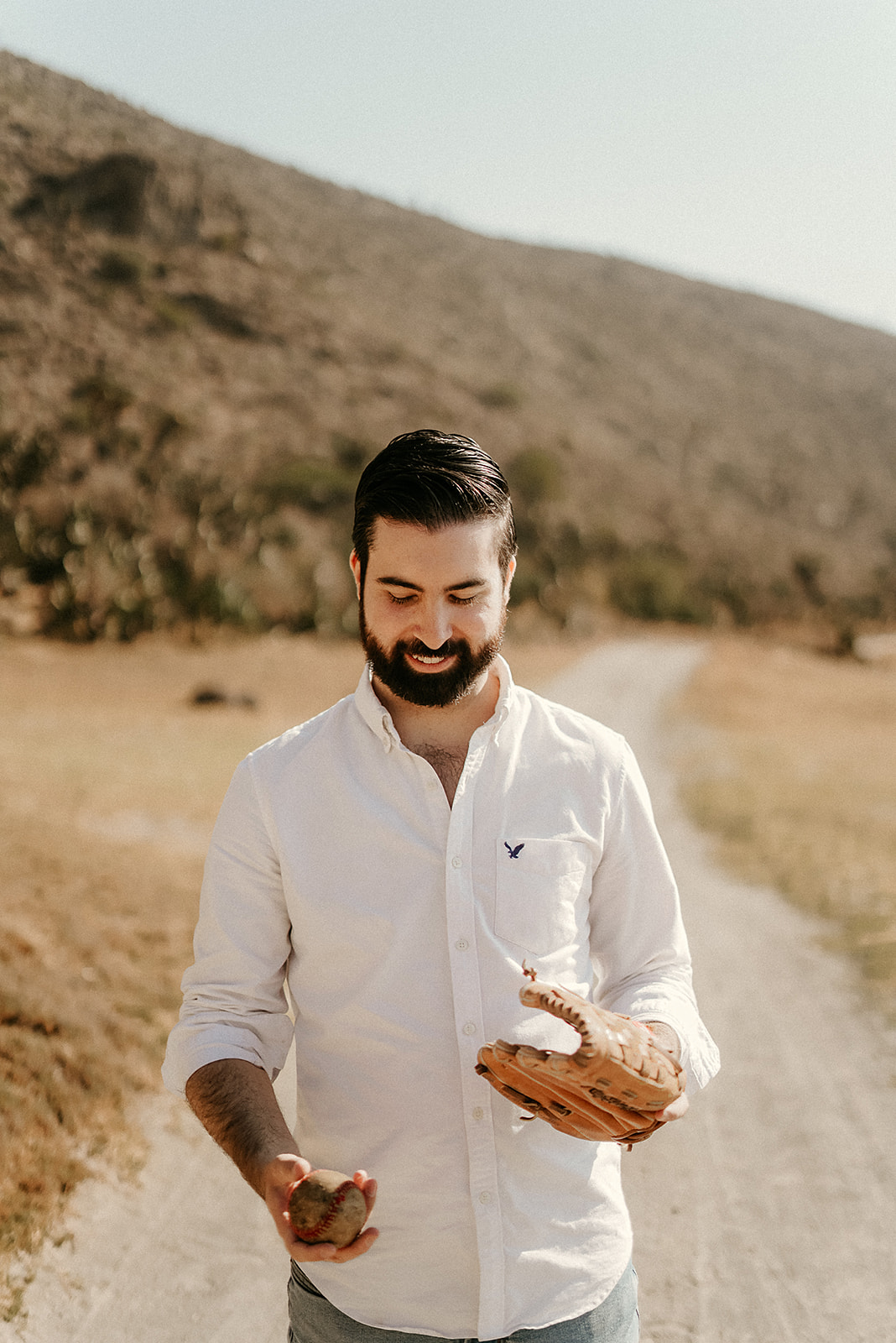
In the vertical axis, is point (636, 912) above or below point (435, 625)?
below

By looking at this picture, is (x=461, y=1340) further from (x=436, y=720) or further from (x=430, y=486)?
(x=430, y=486)

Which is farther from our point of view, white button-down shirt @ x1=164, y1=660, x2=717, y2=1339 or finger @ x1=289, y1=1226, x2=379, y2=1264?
white button-down shirt @ x1=164, y1=660, x2=717, y2=1339

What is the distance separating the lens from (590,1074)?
1586mm

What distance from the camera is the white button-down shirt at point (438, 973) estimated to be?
1736 millimetres

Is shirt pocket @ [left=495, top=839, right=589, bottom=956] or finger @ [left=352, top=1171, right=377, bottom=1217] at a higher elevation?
shirt pocket @ [left=495, top=839, right=589, bottom=956]

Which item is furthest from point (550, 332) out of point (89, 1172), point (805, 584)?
point (89, 1172)

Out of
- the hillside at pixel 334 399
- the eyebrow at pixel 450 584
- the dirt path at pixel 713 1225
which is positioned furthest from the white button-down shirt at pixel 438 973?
the hillside at pixel 334 399

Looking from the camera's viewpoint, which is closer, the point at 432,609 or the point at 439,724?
the point at 432,609

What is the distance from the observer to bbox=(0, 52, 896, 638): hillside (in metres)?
16.9

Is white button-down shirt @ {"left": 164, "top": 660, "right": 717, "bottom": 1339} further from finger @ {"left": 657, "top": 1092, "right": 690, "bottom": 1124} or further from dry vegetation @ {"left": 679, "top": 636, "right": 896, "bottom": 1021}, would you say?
dry vegetation @ {"left": 679, "top": 636, "right": 896, "bottom": 1021}

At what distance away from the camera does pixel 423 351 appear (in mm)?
48750

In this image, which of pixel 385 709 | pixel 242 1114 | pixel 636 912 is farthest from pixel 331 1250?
pixel 385 709

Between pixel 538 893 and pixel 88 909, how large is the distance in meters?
4.86

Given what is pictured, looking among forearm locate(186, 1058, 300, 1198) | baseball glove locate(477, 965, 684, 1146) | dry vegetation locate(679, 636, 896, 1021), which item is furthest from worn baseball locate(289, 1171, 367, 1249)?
dry vegetation locate(679, 636, 896, 1021)
